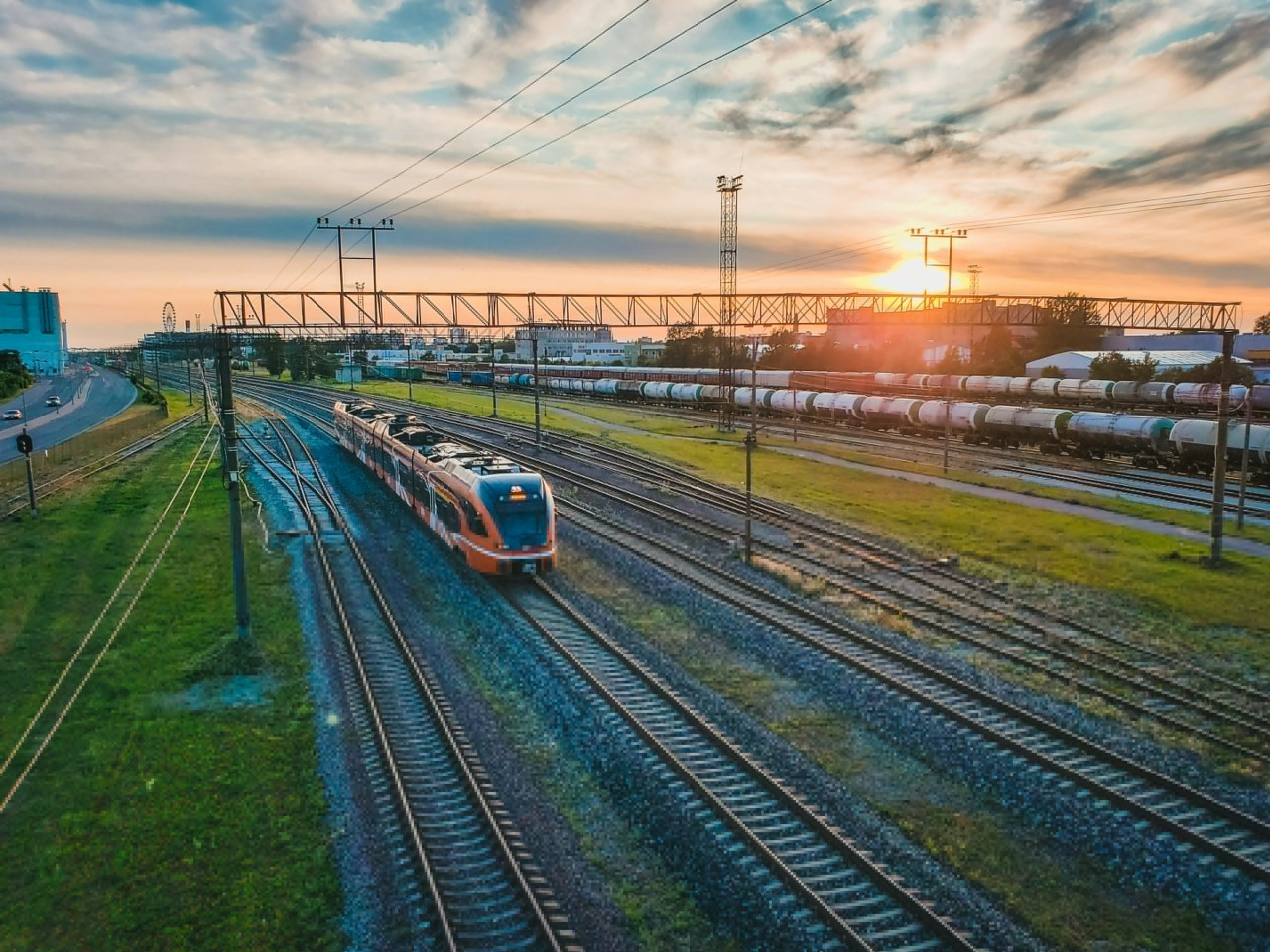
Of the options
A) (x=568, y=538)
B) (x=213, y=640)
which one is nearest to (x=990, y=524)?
(x=568, y=538)

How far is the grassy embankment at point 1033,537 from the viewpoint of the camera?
78.7ft

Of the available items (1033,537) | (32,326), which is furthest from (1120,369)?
(32,326)

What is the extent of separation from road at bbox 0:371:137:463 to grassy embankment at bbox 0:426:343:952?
41.1m

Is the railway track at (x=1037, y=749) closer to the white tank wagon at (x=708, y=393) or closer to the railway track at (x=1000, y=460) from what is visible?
the railway track at (x=1000, y=460)

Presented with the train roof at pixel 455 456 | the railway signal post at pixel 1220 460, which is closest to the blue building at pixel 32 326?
the train roof at pixel 455 456

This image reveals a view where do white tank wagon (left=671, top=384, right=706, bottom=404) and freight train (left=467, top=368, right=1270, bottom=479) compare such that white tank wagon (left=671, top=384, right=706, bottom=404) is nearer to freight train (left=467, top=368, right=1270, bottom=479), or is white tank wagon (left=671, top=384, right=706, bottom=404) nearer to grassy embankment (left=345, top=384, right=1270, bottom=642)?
freight train (left=467, top=368, right=1270, bottom=479)

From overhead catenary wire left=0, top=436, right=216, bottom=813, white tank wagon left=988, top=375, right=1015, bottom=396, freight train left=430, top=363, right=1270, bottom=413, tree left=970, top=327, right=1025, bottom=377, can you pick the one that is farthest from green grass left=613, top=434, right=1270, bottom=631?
tree left=970, top=327, right=1025, bottom=377

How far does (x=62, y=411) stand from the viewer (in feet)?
325

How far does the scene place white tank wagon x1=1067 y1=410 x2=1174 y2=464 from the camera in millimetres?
46438

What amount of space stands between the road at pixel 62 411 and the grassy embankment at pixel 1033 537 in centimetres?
4633

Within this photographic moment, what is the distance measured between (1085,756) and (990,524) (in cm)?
2020

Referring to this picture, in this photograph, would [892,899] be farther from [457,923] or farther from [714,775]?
[457,923]

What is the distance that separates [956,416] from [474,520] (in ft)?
142

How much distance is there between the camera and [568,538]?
31.8 meters
